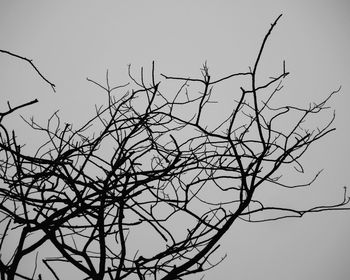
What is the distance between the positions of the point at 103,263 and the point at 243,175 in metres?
0.73

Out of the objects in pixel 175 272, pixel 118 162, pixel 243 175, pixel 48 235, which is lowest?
pixel 175 272

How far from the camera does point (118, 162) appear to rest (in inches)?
55.3

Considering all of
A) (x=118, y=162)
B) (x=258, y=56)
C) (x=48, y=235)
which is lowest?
(x=48, y=235)

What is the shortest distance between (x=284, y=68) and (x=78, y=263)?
1.32 meters

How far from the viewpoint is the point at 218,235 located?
4.10 feet

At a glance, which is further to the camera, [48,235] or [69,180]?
[69,180]

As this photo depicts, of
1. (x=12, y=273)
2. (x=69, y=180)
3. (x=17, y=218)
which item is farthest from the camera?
(x=69, y=180)

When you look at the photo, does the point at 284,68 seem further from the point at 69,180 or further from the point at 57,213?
the point at 57,213

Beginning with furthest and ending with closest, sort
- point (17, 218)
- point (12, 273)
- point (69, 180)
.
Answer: point (69, 180) < point (17, 218) < point (12, 273)

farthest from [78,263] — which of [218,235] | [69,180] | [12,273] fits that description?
[218,235]

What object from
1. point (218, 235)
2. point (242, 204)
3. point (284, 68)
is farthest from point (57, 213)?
point (284, 68)

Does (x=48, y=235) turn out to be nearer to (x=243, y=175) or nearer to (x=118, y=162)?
(x=118, y=162)

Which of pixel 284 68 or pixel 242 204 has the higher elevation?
pixel 284 68

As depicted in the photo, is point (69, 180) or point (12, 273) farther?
point (69, 180)
